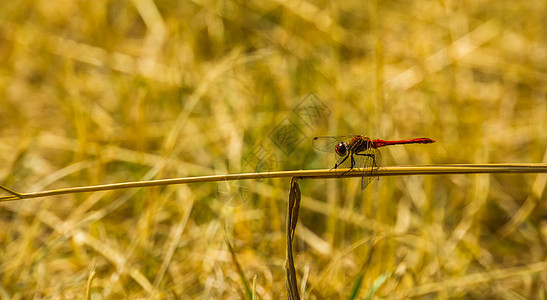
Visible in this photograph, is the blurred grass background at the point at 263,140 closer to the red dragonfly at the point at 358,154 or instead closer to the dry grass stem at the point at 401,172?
the red dragonfly at the point at 358,154

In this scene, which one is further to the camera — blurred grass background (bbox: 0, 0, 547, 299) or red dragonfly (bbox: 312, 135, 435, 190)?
blurred grass background (bbox: 0, 0, 547, 299)

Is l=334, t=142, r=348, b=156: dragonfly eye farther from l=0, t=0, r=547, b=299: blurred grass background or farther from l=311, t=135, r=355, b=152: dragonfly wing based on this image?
l=0, t=0, r=547, b=299: blurred grass background

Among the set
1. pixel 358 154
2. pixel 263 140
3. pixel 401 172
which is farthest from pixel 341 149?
pixel 263 140

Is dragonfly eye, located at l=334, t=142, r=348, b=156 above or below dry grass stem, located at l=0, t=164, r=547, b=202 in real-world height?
above

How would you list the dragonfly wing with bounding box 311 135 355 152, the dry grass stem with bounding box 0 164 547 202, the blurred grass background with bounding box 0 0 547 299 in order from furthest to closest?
the blurred grass background with bounding box 0 0 547 299 < the dragonfly wing with bounding box 311 135 355 152 < the dry grass stem with bounding box 0 164 547 202

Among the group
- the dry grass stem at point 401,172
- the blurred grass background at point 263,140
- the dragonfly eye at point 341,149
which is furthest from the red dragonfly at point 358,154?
the blurred grass background at point 263,140

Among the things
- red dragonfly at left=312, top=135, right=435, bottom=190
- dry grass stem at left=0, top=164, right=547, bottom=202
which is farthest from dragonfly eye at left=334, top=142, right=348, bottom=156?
dry grass stem at left=0, top=164, right=547, bottom=202
